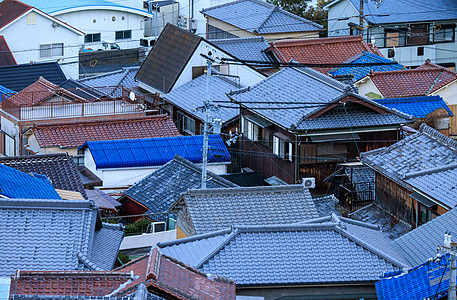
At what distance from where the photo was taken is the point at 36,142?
33.4 m

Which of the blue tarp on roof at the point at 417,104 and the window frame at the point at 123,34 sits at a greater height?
the window frame at the point at 123,34

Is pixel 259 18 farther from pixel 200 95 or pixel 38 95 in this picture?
pixel 38 95

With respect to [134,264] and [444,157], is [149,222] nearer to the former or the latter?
[444,157]

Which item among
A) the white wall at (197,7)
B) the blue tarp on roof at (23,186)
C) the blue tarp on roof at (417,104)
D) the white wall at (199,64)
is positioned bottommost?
the blue tarp on roof at (23,186)

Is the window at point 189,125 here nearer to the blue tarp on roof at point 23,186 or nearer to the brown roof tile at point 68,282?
the blue tarp on roof at point 23,186

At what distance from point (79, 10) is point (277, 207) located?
1592 inches

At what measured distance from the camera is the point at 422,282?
52.7ft

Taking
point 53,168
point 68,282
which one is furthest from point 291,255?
point 53,168

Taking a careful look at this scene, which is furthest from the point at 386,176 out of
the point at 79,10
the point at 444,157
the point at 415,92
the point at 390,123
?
the point at 79,10

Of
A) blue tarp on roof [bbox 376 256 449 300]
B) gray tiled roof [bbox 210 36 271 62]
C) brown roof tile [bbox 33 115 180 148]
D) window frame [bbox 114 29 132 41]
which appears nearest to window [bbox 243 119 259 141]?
brown roof tile [bbox 33 115 180 148]

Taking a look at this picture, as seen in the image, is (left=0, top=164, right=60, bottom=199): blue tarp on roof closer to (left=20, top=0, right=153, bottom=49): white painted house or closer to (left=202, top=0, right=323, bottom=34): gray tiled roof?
(left=202, top=0, right=323, bottom=34): gray tiled roof

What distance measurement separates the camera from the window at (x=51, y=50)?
163 feet

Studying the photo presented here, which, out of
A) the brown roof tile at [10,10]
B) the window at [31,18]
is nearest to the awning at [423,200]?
the brown roof tile at [10,10]

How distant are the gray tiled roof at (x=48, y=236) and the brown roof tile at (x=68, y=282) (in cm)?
253
